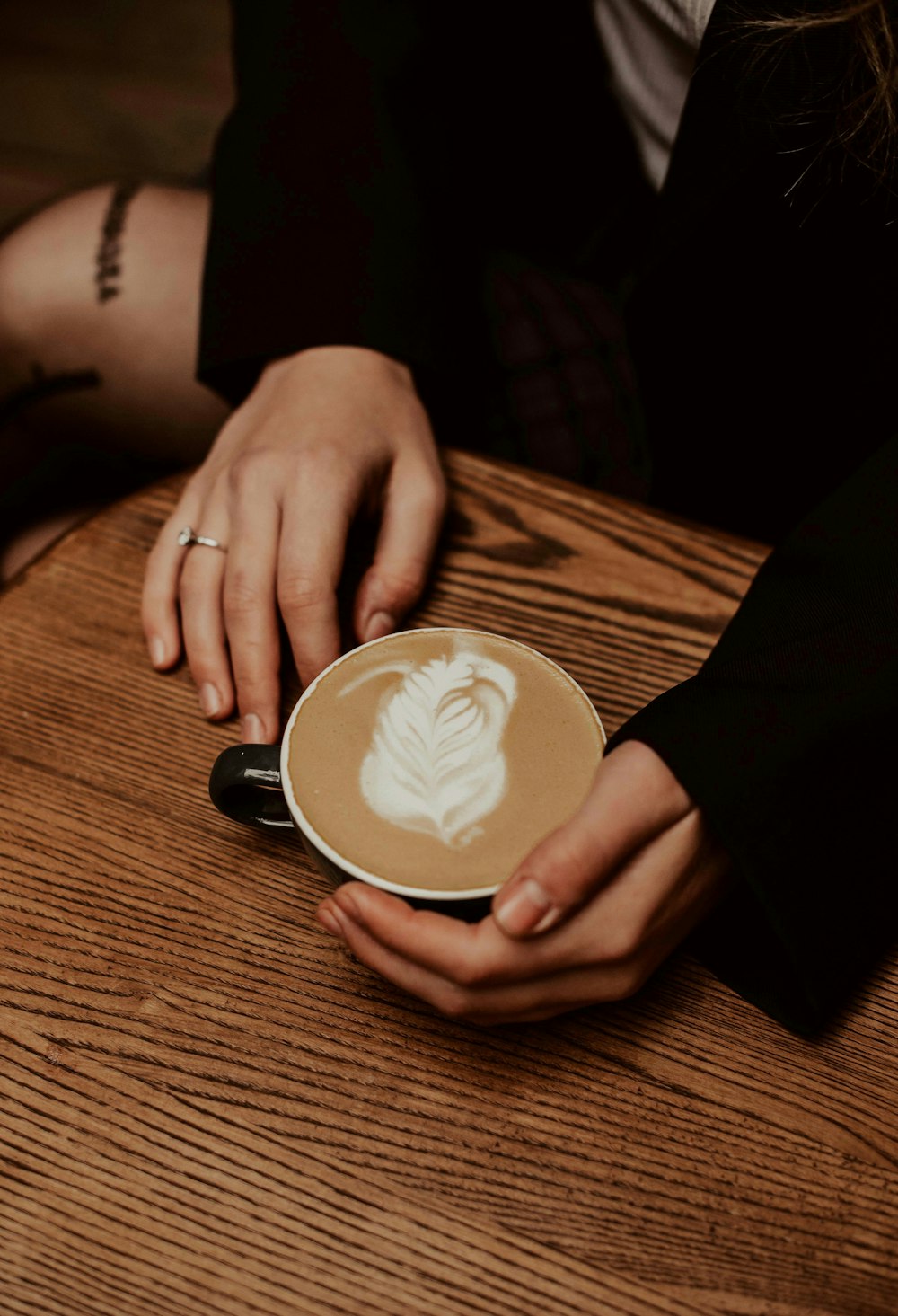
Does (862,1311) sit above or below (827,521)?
below

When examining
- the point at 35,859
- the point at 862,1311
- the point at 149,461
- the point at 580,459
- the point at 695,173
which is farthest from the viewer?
the point at 149,461

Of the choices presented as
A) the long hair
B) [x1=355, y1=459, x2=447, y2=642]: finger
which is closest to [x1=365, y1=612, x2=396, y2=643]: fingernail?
[x1=355, y1=459, x2=447, y2=642]: finger

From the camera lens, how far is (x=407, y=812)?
1.82 ft

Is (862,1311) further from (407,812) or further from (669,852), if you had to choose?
(407,812)

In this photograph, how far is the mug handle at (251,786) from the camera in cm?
58

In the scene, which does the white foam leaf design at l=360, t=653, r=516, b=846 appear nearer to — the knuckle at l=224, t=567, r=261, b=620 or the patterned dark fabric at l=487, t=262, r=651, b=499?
the knuckle at l=224, t=567, r=261, b=620

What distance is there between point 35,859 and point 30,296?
0.75 metres

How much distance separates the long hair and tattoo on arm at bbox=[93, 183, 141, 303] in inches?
28.6

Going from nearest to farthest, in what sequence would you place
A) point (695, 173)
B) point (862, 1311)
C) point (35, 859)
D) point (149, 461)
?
point (862, 1311), point (35, 859), point (695, 173), point (149, 461)

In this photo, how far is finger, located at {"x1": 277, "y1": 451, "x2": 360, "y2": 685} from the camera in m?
0.71

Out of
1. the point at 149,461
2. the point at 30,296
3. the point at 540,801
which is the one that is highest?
the point at 540,801

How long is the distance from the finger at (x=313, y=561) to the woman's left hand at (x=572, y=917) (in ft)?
0.83

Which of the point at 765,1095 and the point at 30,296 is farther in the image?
the point at 30,296

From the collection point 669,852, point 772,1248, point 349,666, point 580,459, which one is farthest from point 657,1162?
point 580,459
